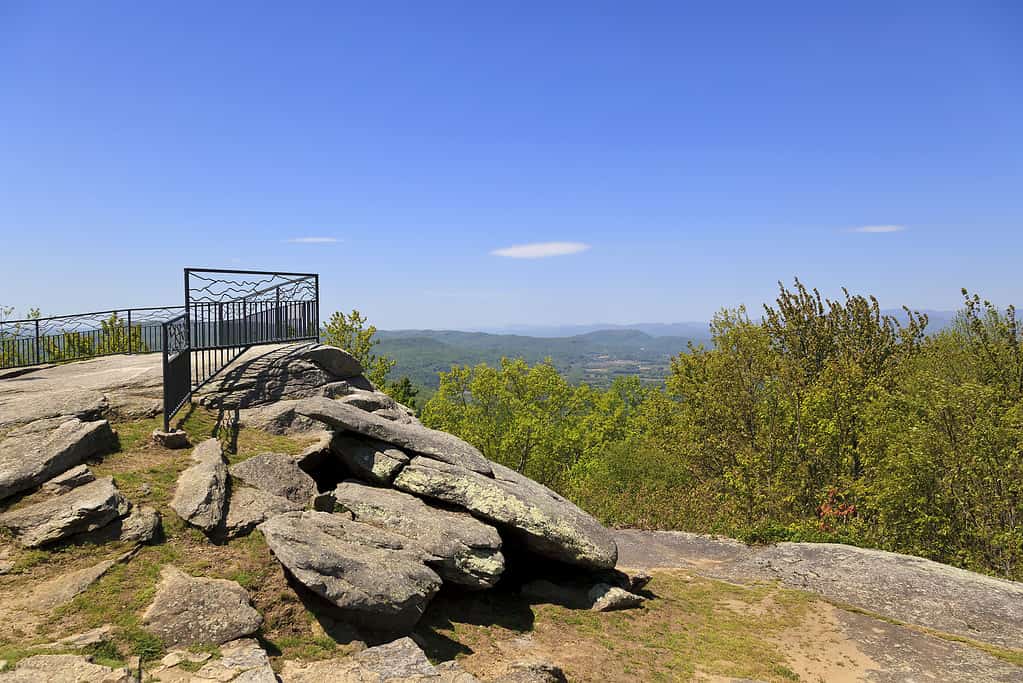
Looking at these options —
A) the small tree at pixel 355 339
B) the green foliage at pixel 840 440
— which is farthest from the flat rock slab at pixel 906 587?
the small tree at pixel 355 339

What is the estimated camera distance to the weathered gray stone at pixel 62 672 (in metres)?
7.10

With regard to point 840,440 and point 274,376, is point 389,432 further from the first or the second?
point 840,440

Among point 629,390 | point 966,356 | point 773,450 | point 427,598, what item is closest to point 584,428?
point 629,390

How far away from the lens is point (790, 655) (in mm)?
13211

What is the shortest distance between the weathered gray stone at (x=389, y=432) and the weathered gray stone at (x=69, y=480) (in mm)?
4485

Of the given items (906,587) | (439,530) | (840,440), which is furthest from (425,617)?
(840,440)

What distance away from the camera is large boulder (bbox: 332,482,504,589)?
41.3 feet

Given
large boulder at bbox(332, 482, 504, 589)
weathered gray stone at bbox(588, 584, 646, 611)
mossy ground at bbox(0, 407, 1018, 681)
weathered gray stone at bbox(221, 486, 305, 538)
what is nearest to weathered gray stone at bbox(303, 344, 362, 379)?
mossy ground at bbox(0, 407, 1018, 681)

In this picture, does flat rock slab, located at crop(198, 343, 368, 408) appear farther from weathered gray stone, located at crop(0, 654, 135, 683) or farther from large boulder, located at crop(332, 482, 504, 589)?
weathered gray stone, located at crop(0, 654, 135, 683)

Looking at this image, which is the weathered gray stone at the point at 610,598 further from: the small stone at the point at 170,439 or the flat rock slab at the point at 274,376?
the small stone at the point at 170,439

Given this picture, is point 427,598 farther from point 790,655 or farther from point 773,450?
point 773,450

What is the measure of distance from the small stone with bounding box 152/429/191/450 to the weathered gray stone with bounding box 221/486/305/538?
206cm

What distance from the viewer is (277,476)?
13.5 meters

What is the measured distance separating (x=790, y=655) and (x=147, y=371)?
17999 millimetres
